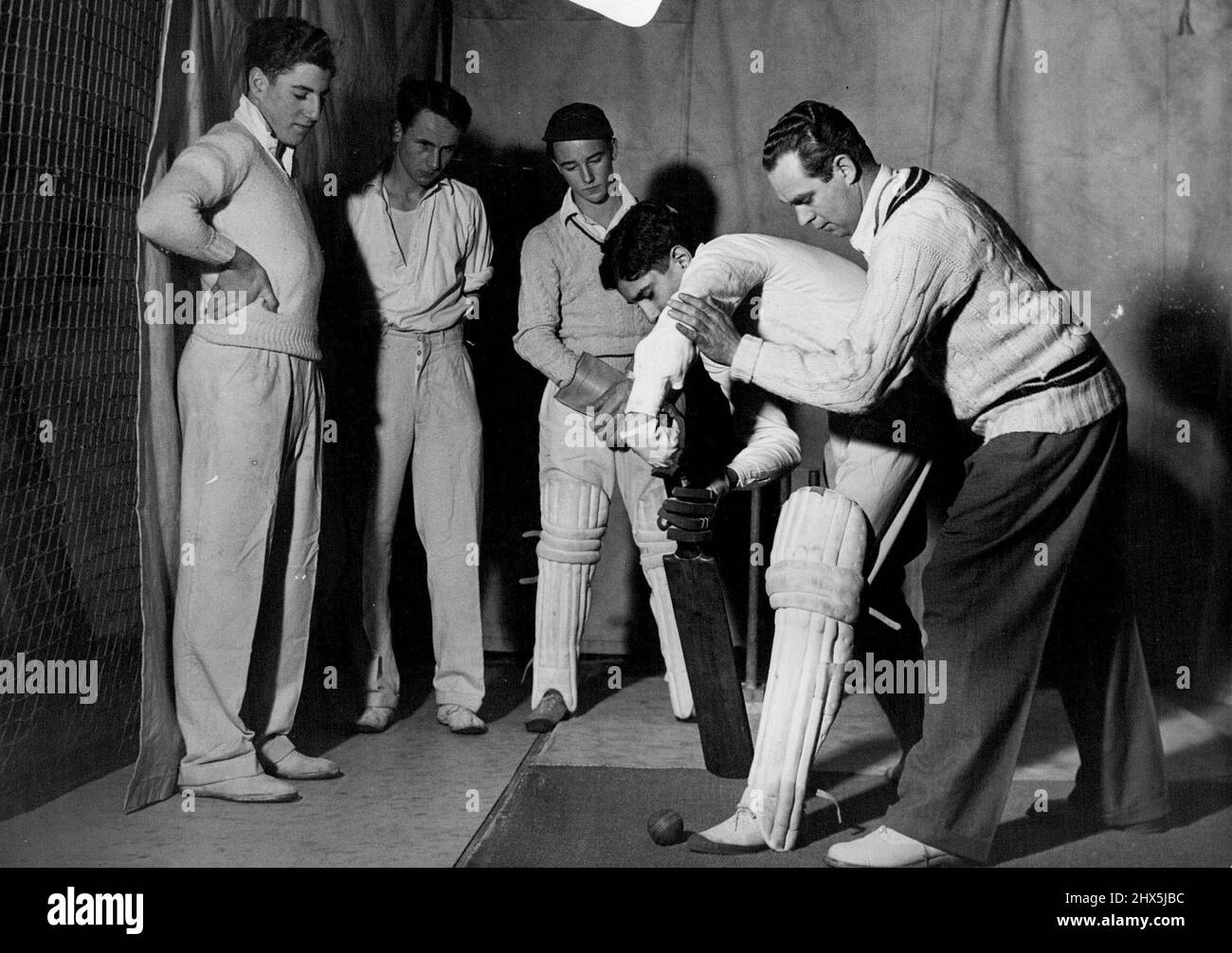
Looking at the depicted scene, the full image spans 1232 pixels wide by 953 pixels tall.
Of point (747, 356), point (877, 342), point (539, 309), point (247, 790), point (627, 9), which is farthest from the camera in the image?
point (627, 9)

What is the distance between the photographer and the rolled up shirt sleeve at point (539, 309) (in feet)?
11.3

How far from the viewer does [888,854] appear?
2.22 metres

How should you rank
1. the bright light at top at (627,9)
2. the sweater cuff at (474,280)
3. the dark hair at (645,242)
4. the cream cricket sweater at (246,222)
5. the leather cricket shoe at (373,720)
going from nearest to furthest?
1. the cream cricket sweater at (246,222)
2. the dark hair at (645,242)
3. the leather cricket shoe at (373,720)
4. the sweater cuff at (474,280)
5. the bright light at top at (627,9)

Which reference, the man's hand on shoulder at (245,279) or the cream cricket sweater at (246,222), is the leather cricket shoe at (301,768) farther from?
the man's hand on shoulder at (245,279)

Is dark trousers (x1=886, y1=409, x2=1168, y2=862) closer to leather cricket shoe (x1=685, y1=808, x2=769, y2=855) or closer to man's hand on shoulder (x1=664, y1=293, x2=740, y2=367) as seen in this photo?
leather cricket shoe (x1=685, y1=808, x2=769, y2=855)

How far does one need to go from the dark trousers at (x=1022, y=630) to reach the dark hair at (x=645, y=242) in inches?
37.5

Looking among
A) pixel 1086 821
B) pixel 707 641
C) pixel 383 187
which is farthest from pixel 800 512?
pixel 383 187

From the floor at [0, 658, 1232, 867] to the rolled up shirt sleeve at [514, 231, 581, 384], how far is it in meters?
0.96

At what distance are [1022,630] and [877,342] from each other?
570mm

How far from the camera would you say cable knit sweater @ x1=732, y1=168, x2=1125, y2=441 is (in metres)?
2.18

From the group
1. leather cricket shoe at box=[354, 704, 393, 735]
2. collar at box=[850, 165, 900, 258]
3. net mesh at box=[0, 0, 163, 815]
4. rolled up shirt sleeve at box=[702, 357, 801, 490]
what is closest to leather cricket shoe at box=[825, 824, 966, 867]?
rolled up shirt sleeve at box=[702, 357, 801, 490]
